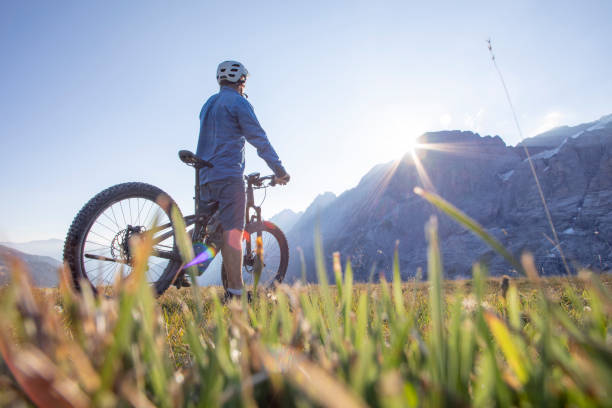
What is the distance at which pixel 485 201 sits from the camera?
13512 cm

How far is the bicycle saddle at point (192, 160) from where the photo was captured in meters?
4.09

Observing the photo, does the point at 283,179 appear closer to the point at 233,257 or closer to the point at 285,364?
the point at 233,257

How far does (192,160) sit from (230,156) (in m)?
0.52

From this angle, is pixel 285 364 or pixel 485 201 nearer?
pixel 285 364

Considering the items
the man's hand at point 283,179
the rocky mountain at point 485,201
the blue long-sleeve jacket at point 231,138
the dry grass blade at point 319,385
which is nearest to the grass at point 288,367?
the dry grass blade at point 319,385

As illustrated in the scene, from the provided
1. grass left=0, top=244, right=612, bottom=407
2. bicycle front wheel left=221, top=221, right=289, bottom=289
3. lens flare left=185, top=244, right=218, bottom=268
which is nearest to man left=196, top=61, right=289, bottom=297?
lens flare left=185, top=244, right=218, bottom=268

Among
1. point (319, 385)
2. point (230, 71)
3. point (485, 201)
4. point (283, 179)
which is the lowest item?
point (485, 201)

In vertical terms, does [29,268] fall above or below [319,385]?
above

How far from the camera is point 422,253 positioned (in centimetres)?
13075

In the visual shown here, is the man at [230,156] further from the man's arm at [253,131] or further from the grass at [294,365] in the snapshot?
the grass at [294,365]

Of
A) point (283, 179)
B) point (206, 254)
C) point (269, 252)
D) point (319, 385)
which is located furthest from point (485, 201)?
point (319, 385)

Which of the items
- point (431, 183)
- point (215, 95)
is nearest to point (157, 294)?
point (215, 95)

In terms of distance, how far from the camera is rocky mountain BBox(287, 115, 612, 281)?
353 feet

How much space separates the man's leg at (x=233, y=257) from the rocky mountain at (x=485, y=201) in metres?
86.0
